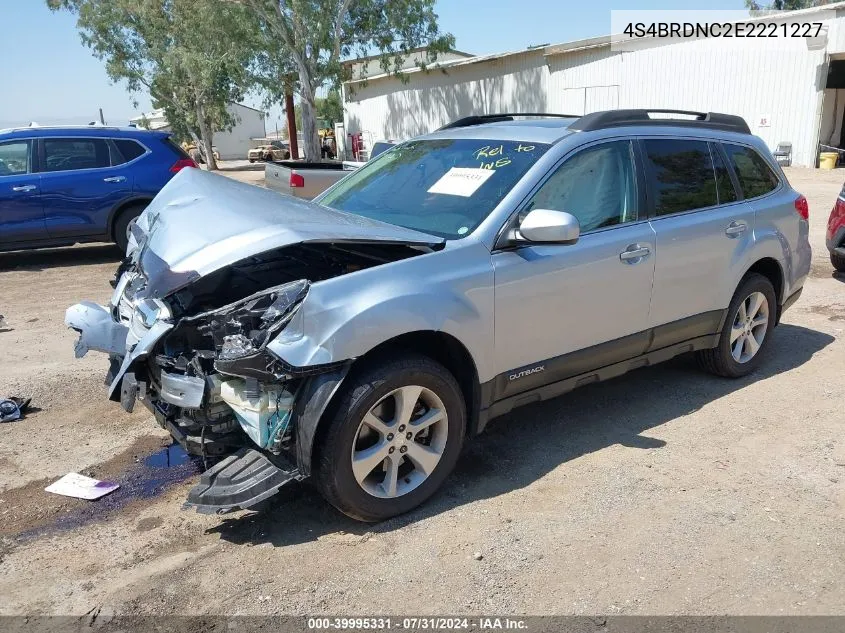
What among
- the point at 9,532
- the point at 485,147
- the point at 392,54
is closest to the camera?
the point at 9,532

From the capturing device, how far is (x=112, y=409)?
475 cm

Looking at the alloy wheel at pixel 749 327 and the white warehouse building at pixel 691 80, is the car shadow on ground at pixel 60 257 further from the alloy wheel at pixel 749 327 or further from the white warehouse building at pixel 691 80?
the white warehouse building at pixel 691 80

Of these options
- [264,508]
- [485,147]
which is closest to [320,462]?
[264,508]

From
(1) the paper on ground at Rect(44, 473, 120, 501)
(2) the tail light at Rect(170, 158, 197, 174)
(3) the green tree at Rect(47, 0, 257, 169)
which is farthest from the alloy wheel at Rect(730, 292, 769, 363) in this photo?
(3) the green tree at Rect(47, 0, 257, 169)

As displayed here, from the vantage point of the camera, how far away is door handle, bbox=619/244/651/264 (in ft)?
13.5

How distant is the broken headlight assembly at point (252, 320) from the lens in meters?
3.01

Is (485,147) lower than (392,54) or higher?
lower

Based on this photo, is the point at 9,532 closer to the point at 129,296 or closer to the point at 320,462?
the point at 129,296

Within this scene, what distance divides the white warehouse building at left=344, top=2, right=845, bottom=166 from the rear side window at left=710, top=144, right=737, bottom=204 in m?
17.5

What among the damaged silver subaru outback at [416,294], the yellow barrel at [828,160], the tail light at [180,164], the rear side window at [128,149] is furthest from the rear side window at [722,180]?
the yellow barrel at [828,160]

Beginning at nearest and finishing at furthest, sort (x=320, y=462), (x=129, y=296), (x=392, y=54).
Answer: (x=320, y=462)
(x=129, y=296)
(x=392, y=54)

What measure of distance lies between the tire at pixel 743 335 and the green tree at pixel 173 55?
2143 cm

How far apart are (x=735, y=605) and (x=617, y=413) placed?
76.5 inches

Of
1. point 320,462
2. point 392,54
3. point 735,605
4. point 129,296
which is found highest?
point 392,54
